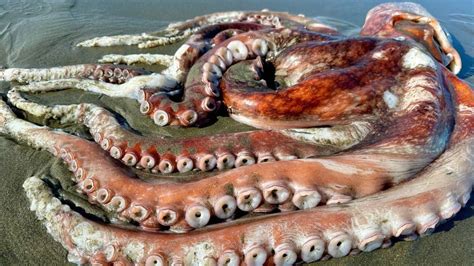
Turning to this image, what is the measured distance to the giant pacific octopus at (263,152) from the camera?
10.1 feet

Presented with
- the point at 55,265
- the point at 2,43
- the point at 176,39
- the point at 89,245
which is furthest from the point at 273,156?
the point at 2,43

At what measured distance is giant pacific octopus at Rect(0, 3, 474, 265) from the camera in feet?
10.1


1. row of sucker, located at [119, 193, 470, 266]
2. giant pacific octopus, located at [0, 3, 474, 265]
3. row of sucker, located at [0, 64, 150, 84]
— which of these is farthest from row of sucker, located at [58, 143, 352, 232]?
row of sucker, located at [0, 64, 150, 84]

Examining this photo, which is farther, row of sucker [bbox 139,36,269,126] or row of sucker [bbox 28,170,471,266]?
row of sucker [bbox 139,36,269,126]

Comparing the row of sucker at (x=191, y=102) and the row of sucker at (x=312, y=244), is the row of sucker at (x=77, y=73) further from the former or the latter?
the row of sucker at (x=312, y=244)

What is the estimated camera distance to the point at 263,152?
3928 millimetres

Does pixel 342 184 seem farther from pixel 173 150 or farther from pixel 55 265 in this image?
pixel 55 265

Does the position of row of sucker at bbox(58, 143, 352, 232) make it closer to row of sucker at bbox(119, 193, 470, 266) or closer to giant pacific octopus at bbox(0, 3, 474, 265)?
giant pacific octopus at bbox(0, 3, 474, 265)

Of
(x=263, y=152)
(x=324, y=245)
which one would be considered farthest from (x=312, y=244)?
(x=263, y=152)

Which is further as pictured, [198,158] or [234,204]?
[198,158]

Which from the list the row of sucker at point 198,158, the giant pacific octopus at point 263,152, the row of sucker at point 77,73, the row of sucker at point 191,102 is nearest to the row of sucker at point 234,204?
the giant pacific octopus at point 263,152

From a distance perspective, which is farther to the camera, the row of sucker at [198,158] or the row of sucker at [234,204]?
the row of sucker at [198,158]

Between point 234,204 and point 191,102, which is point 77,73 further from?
point 234,204

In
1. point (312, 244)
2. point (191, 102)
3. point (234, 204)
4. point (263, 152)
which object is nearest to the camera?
point (312, 244)
